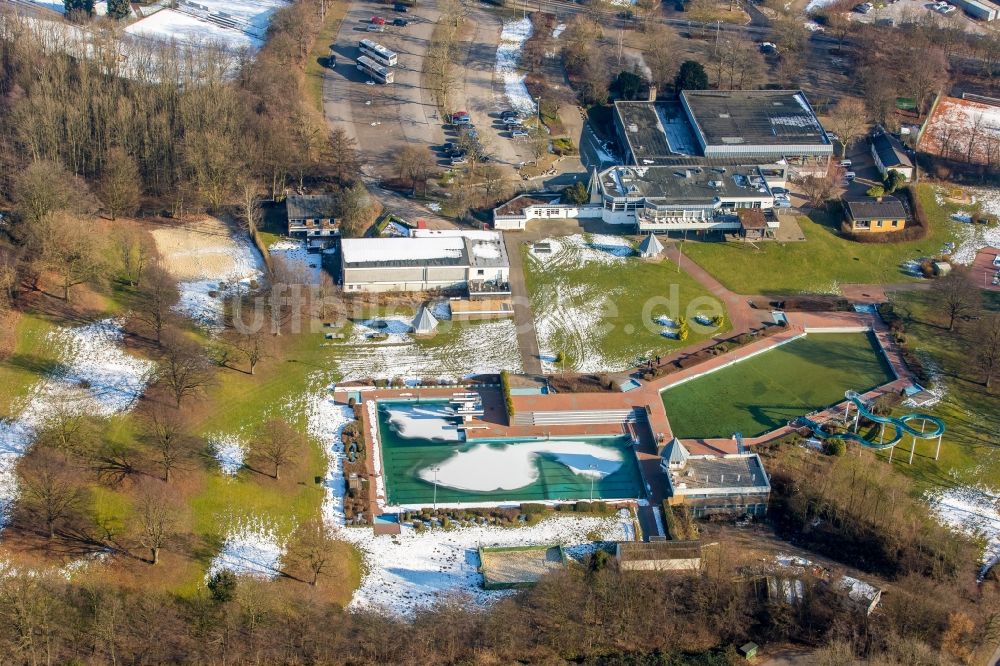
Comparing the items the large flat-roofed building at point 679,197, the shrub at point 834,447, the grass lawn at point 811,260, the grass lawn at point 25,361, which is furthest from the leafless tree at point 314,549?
the large flat-roofed building at point 679,197

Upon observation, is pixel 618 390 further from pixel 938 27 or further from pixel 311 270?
pixel 938 27

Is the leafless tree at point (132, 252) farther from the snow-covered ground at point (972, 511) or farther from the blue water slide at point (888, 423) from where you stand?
the snow-covered ground at point (972, 511)

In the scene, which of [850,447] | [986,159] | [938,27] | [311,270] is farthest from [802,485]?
[938,27]

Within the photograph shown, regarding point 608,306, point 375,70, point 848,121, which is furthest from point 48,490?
point 848,121

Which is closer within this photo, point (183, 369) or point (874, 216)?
point (183, 369)

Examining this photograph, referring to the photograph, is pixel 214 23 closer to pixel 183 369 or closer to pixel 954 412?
pixel 183 369

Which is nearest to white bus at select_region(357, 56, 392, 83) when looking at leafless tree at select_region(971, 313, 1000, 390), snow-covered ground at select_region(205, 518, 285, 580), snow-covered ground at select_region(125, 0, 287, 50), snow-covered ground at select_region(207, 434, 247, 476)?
snow-covered ground at select_region(125, 0, 287, 50)
